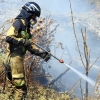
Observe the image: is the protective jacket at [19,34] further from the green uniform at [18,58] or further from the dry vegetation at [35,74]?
the dry vegetation at [35,74]

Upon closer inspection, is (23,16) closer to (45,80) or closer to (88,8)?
(45,80)

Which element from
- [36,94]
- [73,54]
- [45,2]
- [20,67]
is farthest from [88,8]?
[20,67]

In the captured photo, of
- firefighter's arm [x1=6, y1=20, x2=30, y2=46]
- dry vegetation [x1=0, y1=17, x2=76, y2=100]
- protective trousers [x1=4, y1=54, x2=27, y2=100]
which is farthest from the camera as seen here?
dry vegetation [x1=0, y1=17, x2=76, y2=100]

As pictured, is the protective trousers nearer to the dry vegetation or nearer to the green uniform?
the green uniform

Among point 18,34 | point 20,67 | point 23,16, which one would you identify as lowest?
point 20,67

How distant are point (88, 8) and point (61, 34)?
9.31 meters

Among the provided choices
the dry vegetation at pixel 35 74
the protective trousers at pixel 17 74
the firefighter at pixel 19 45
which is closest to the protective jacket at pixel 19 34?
the firefighter at pixel 19 45

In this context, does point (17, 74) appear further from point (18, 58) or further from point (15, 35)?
point (15, 35)

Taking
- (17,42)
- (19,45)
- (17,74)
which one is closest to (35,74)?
(17,74)

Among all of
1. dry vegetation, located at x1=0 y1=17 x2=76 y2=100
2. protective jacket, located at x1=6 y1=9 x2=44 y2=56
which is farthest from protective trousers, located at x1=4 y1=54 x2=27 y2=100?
dry vegetation, located at x1=0 y1=17 x2=76 y2=100

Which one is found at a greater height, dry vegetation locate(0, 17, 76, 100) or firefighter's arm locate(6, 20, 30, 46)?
firefighter's arm locate(6, 20, 30, 46)

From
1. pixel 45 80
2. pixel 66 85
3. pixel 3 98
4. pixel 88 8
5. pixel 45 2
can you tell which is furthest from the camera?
pixel 45 2

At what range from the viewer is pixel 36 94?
6.18m

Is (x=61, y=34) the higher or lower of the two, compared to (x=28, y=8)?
lower
